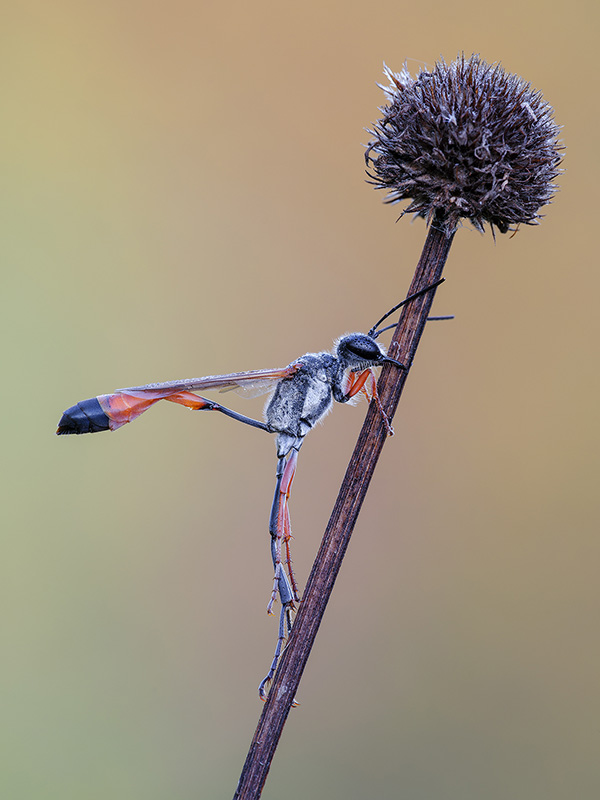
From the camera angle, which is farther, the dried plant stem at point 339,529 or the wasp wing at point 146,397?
the wasp wing at point 146,397

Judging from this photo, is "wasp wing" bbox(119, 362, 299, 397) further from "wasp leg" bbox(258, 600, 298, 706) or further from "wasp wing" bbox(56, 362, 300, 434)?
"wasp leg" bbox(258, 600, 298, 706)

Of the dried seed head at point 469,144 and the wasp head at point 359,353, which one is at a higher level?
the dried seed head at point 469,144

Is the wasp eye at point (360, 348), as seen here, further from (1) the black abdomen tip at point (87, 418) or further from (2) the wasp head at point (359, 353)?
(1) the black abdomen tip at point (87, 418)

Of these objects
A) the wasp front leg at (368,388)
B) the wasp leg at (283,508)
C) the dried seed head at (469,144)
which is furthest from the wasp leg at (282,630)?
the dried seed head at (469,144)

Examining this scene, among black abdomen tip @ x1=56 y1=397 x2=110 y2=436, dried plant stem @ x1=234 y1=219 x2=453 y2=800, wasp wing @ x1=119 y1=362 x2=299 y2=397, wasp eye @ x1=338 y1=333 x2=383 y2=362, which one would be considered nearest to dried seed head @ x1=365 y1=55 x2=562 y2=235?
dried plant stem @ x1=234 y1=219 x2=453 y2=800

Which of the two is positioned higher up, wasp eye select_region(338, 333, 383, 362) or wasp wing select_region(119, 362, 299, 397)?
wasp eye select_region(338, 333, 383, 362)

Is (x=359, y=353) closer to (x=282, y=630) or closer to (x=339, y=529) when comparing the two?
(x=339, y=529)

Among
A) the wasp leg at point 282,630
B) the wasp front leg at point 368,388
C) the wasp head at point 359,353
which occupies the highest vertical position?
the wasp head at point 359,353

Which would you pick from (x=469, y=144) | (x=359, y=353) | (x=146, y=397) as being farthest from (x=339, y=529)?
(x=469, y=144)
